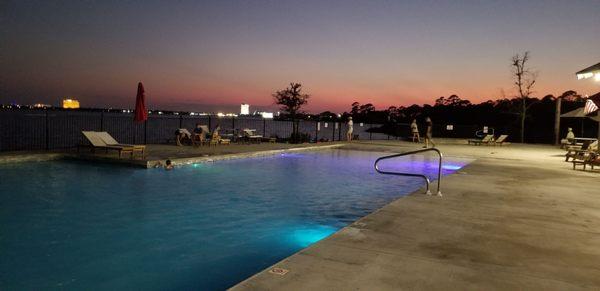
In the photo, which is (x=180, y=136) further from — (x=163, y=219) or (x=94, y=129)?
(x=94, y=129)

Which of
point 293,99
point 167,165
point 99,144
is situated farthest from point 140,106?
point 293,99

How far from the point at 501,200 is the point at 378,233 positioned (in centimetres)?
Answer: 332

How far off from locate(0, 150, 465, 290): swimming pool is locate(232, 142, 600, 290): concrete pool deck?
1332 mm

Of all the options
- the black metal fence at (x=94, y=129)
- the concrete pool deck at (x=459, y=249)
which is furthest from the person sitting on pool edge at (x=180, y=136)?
the concrete pool deck at (x=459, y=249)

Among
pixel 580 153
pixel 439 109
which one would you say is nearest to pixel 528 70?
pixel 580 153

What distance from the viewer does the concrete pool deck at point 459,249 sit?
Result: 3.45 meters

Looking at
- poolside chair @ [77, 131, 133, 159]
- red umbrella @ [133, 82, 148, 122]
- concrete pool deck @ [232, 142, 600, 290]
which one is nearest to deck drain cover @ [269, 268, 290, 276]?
concrete pool deck @ [232, 142, 600, 290]

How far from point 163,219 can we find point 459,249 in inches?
182

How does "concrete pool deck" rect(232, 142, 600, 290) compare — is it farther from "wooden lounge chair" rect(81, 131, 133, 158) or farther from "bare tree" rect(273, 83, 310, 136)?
"bare tree" rect(273, 83, 310, 136)

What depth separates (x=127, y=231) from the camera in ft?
20.5

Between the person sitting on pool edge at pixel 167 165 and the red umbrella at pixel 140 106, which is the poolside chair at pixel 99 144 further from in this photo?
the red umbrella at pixel 140 106

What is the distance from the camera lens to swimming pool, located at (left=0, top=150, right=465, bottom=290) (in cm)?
479

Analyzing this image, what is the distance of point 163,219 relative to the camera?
6.93 meters

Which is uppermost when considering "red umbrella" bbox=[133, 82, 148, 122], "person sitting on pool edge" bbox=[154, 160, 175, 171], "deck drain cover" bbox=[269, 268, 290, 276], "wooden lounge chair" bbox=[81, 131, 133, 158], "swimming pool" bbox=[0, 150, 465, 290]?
"red umbrella" bbox=[133, 82, 148, 122]
